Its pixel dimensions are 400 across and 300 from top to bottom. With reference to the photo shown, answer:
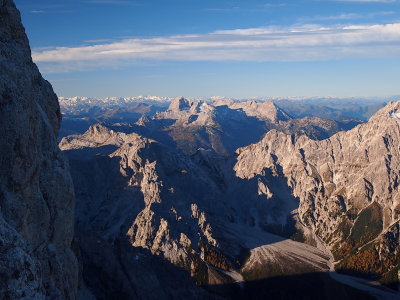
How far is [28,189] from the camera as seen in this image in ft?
208

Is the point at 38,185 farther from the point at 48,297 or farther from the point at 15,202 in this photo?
the point at 48,297

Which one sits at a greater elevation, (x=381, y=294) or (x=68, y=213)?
(x=68, y=213)

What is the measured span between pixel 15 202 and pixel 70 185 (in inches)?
889

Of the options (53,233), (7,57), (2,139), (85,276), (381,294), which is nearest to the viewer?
(2,139)

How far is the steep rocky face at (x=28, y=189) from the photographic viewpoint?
4205 centimetres

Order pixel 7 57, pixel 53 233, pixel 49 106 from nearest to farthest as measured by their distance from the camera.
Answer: pixel 7 57 < pixel 53 233 < pixel 49 106

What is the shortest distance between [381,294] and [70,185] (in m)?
178

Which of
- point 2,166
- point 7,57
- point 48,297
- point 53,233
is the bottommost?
point 48,297

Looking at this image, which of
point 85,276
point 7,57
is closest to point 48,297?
point 7,57

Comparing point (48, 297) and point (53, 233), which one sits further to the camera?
point (53, 233)

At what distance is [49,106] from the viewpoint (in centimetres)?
8750

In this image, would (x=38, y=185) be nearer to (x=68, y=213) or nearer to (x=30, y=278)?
(x=68, y=213)

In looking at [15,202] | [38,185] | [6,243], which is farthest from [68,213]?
[6,243]

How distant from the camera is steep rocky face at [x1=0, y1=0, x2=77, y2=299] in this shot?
42.0 m
